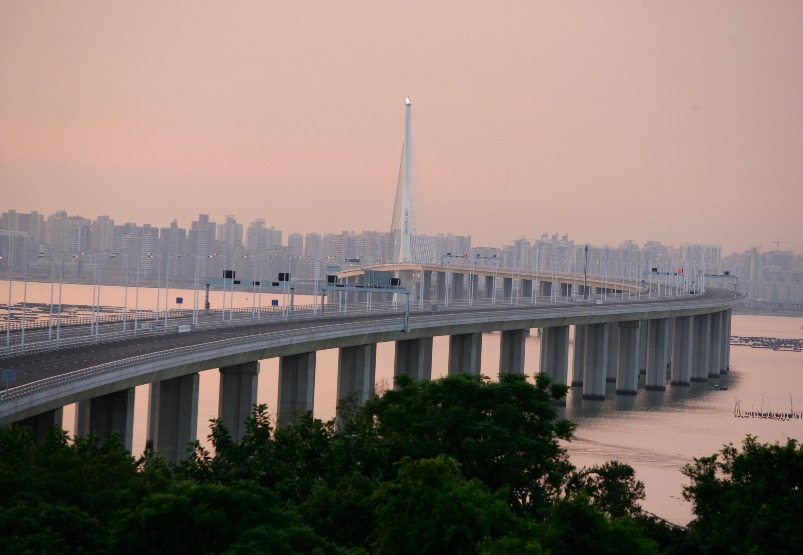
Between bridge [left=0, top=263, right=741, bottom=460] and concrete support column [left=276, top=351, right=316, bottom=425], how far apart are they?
5 centimetres

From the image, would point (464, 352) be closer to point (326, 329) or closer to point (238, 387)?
point (326, 329)

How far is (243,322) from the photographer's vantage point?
64500 millimetres

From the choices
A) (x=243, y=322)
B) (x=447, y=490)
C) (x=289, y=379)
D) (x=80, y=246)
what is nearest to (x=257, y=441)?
(x=447, y=490)

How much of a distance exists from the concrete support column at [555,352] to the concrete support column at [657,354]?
9675 millimetres

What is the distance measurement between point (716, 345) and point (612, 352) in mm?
17494

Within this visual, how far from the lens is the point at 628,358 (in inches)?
3509

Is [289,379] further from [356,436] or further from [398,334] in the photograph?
[356,436]

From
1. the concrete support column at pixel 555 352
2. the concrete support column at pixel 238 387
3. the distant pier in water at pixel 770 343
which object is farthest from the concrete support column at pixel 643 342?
the concrete support column at pixel 238 387

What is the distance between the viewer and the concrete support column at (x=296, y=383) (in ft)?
185

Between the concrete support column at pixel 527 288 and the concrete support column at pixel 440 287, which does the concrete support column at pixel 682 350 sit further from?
the concrete support column at pixel 527 288

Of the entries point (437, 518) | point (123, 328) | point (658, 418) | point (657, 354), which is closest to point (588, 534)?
point (437, 518)

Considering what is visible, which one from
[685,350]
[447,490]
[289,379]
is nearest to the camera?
[447,490]

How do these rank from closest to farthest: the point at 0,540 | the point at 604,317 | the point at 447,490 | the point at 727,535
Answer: the point at 0,540, the point at 447,490, the point at 727,535, the point at 604,317

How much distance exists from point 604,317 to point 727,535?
5980 cm
